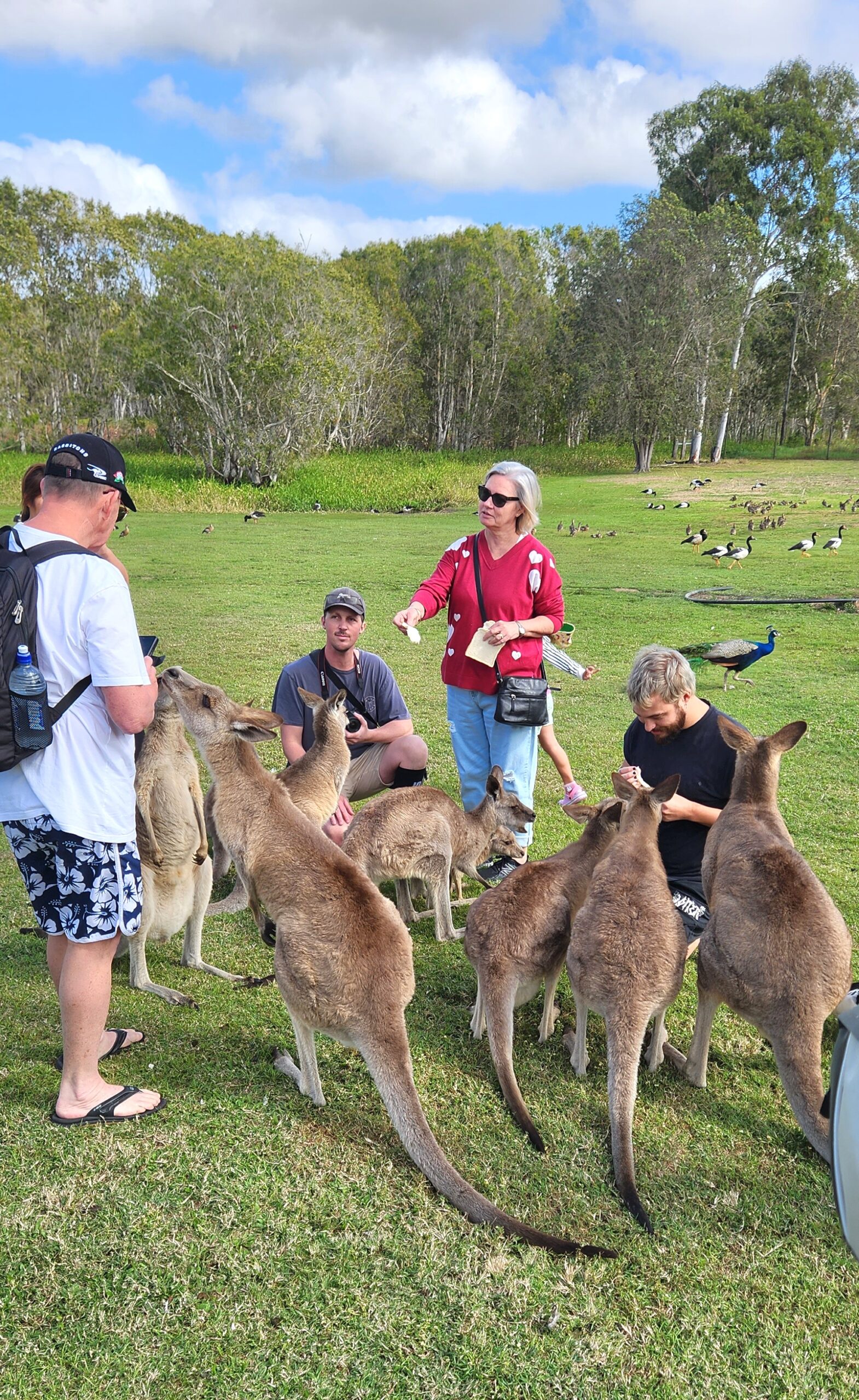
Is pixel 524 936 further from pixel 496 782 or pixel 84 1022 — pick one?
pixel 84 1022

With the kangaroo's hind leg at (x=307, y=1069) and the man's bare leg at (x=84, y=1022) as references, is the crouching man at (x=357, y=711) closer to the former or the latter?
the kangaroo's hind leg at (x=307, y=1069)

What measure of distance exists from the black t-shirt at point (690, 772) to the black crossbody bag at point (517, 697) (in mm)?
592

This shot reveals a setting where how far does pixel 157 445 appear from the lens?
44.4m

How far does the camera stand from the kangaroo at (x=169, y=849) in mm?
3857

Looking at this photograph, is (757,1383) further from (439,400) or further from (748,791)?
(439,400)

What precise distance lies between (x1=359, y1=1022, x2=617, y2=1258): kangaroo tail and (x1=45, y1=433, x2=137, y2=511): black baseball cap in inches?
78.1

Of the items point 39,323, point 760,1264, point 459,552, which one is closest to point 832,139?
point 39,323

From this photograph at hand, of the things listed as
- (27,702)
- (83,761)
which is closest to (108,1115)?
(83,761)

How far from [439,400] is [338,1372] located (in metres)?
50.1

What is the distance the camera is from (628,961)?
306 centimetres

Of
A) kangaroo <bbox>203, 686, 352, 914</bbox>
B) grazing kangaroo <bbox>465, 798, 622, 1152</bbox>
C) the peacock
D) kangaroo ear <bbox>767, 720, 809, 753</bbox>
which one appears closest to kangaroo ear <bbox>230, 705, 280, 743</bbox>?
kangaroo <bbox>203, 686, 352, 914</bbox>

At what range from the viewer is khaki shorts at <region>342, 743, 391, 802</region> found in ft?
17.4

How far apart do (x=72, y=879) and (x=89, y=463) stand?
130 centimetres

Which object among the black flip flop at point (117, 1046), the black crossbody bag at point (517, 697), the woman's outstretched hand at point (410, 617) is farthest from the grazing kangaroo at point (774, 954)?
the black flip flop at point (117, 1046)
